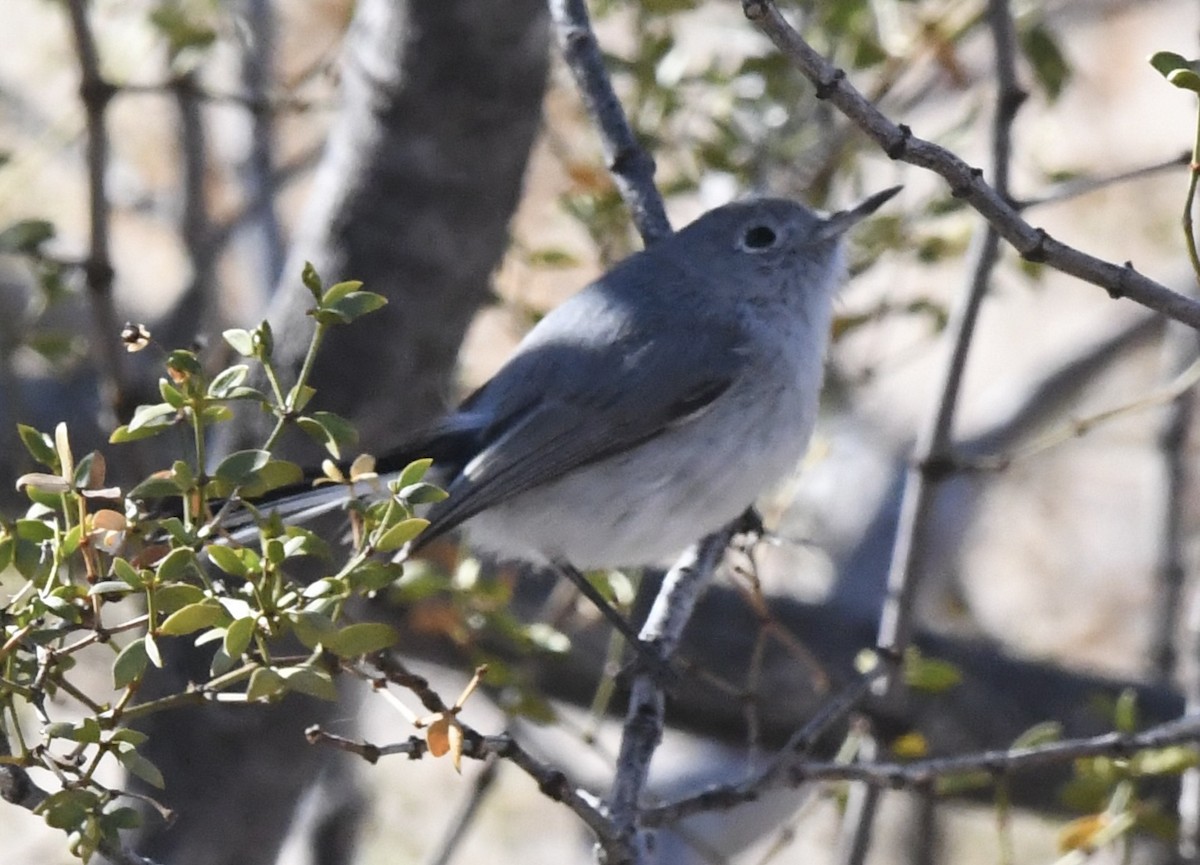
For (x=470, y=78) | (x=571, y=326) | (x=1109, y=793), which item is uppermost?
(x=470, y=78)

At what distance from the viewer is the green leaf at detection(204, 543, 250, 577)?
1154 millimetres

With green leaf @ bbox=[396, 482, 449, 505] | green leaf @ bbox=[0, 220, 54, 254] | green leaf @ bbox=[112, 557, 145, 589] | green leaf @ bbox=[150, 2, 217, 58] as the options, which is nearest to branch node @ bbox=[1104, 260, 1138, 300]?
green leaf @ bbox=[396, 482, 449, 505]

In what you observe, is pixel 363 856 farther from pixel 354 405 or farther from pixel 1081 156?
pixel 1081 156

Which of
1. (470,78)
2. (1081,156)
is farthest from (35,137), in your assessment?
(1081,156)

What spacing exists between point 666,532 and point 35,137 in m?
3.07

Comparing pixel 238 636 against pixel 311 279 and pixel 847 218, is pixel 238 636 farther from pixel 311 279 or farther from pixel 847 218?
pixel 847 218

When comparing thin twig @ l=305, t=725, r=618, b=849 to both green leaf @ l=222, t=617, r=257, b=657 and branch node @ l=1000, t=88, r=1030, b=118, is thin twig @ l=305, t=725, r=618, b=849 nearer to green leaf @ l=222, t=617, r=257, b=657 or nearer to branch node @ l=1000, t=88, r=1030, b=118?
green leaf @ l=222, t=617, r=257, b=657

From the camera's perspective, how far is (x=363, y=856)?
462 cm

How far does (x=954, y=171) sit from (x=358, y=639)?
62 centimetres

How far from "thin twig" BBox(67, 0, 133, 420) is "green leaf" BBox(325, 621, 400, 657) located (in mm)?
1273

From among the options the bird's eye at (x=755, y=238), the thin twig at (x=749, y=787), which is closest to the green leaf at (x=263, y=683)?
the thin twig at (x=749, y=787)

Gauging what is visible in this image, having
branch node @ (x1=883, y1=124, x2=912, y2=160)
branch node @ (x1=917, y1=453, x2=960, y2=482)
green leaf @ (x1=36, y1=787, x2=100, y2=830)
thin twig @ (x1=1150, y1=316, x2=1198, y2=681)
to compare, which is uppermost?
thin twig @ (x1=1150, y1=316, x2=1198, y2=681)

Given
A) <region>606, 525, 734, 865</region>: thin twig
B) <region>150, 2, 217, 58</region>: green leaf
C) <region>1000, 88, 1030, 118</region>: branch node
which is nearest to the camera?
<region>606, 525, 734, 865</region>: thin twig

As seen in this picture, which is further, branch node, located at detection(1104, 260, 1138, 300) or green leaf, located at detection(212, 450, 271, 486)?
branch node, located at detection(1104, 260, 1138, 300)
